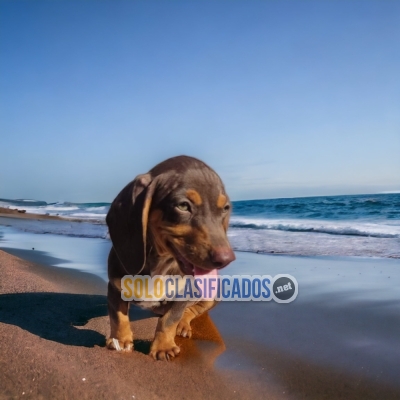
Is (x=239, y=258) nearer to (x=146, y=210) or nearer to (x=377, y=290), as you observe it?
(x=377, y=290)

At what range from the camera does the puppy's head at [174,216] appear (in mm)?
2693

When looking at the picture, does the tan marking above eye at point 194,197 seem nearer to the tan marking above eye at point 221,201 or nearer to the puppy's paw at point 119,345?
the tan marking above eye at point 221,201

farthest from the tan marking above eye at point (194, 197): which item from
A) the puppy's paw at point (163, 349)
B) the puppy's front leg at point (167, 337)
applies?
the puppy's paw at point (163, 349)

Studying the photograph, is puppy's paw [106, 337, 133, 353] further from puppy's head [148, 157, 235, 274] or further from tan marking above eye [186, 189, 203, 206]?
tan marking above eye [186, 189, 203, 206]

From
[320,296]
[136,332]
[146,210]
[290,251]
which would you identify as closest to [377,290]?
[320,296]

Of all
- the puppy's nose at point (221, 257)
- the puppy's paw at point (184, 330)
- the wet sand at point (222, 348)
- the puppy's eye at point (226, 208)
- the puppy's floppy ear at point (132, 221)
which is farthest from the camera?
the puppy's paw at point (184, 330)

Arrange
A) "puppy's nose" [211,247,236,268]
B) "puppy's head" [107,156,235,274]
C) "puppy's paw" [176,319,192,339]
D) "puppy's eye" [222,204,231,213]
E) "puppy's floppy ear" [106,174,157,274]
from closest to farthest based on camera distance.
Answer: "puppy's nose" [211,247,236,268] → "puppy's head" [107,156,235,274] → "puppy's floppy ear" [106,174,157,274] → "puppy's eye" [222,204,231,213] → "puppy's paw" [176,319,192,339]

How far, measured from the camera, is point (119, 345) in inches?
118

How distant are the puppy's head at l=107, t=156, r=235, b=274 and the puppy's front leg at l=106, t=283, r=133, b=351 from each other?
31 centimetres

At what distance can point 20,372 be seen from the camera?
7.27 ft

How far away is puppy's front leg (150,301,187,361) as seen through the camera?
2992 mm

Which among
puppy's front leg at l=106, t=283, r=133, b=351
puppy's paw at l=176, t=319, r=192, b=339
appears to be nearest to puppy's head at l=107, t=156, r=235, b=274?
puppy's front leg at l=106, t=283, r=133, b=351

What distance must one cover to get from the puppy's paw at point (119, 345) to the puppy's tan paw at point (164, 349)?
0.14 meters

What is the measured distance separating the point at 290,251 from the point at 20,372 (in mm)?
6480
